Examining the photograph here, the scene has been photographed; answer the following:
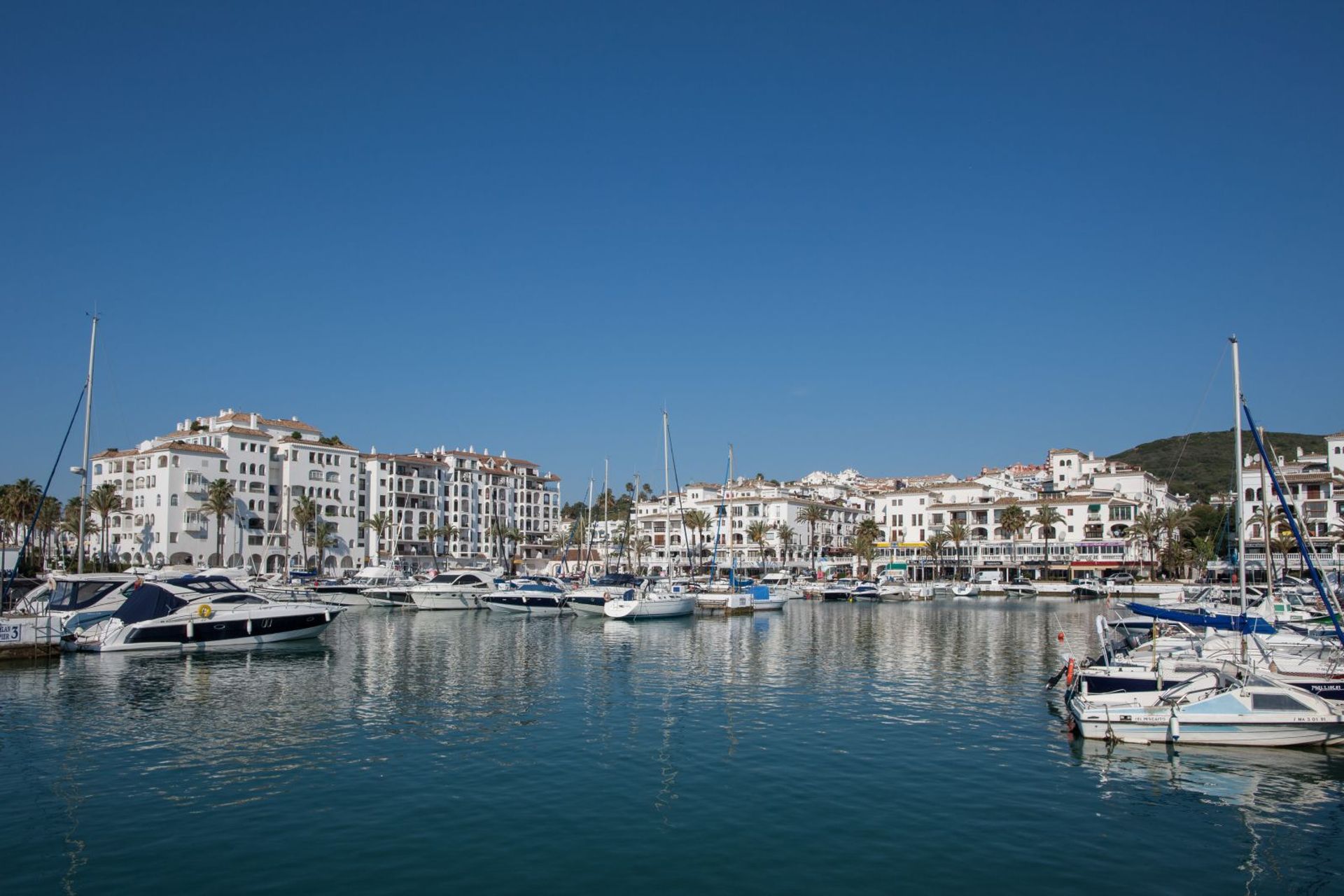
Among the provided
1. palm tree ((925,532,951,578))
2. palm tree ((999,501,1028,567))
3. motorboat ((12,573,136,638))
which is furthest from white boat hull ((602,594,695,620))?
palm tree ((925,532,951,578))

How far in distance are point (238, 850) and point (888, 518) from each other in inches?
5699

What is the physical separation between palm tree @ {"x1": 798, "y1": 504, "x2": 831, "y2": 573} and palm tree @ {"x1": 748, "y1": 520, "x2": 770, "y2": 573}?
6.53 metres

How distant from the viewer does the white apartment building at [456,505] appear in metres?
141

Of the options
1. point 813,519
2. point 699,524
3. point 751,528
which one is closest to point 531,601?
point 699,524

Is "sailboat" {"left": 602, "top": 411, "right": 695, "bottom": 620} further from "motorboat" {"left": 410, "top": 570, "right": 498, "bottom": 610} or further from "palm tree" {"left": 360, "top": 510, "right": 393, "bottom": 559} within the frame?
"palm tree" {"left": 360, "top": 510, "right": 393, "bottom": 559}

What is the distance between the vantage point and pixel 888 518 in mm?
154500

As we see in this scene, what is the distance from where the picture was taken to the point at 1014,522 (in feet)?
412

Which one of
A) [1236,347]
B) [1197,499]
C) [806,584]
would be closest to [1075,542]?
[806,584]

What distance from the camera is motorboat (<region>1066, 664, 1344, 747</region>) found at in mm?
24031

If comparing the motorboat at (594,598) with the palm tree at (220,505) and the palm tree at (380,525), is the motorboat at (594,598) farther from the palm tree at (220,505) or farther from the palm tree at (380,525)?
the palm tree at (380,525)

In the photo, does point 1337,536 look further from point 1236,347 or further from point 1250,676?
point 1250,676

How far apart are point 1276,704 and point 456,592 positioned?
63.9m

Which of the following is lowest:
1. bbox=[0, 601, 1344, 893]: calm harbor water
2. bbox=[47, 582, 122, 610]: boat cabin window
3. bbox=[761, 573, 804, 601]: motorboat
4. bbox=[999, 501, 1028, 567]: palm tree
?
bbox=[761, 573, 804, 601]: motorboat

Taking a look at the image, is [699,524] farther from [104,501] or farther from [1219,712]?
[1219,712]
